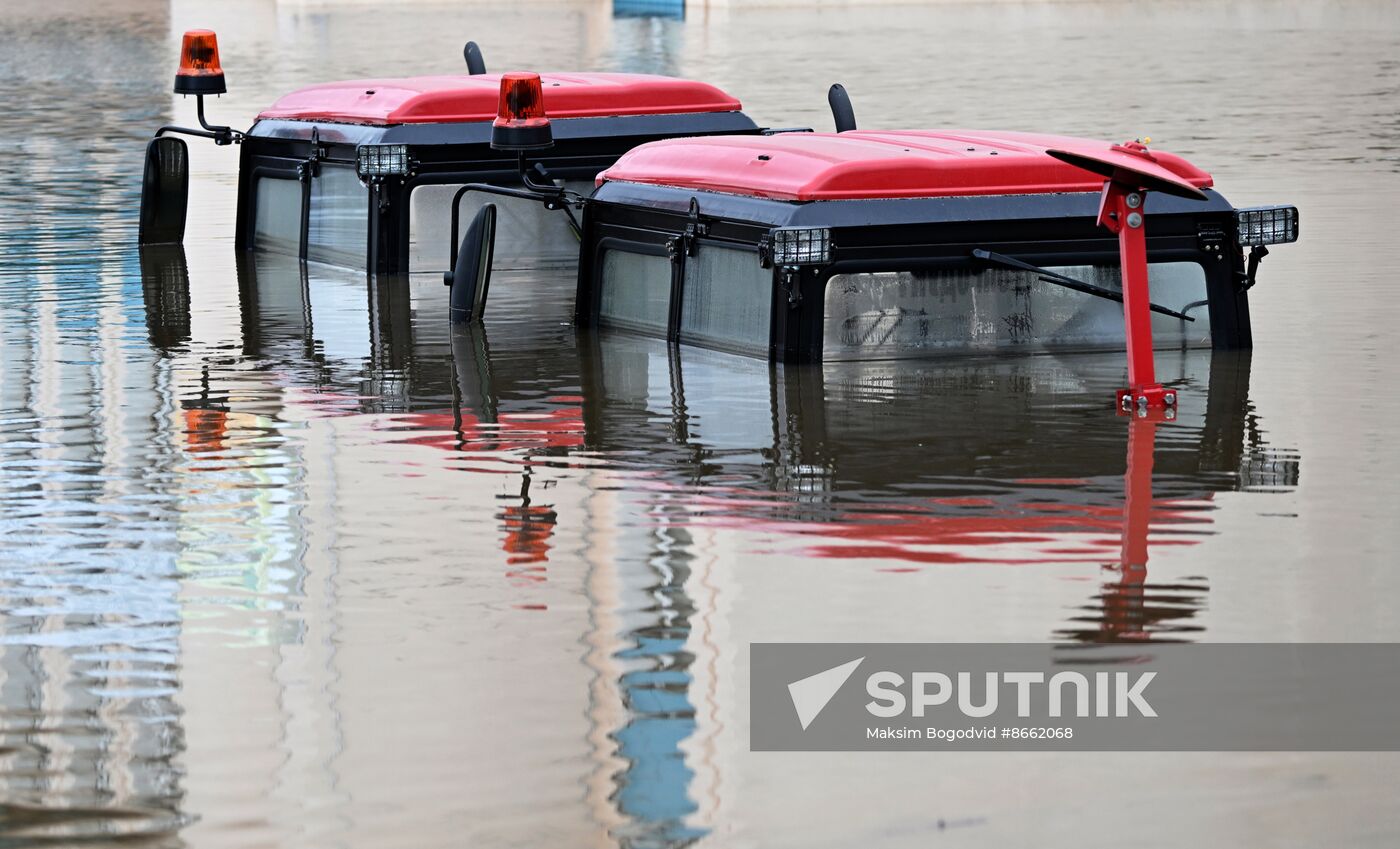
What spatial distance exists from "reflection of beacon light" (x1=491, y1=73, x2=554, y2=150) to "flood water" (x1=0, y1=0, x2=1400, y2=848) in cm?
104

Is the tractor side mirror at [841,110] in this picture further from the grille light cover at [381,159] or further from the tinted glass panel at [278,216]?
the tinted glass panel at [278,216]

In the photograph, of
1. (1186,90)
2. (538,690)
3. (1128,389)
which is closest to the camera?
(538,690)

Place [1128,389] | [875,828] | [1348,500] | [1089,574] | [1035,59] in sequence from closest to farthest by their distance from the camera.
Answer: [875,828], [1089,574], [1348,500], [1128,389], [1035,59]

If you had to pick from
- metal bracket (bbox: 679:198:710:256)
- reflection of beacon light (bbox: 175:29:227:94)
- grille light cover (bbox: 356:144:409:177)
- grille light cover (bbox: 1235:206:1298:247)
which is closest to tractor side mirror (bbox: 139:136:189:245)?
reflection of beacon light (bbox: 175:29:227:94)

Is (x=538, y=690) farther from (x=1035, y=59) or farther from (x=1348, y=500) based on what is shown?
(x=1035, y=59)

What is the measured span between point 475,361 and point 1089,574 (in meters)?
5.55

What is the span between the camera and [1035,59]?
153ft

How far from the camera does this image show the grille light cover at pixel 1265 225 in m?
11.7

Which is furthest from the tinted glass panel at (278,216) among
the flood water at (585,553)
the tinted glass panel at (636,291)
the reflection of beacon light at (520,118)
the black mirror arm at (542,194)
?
the tinted glass panel at (636,291)

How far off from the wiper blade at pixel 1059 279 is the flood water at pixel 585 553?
28 cm

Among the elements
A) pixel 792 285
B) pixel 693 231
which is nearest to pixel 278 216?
pixel 693 231

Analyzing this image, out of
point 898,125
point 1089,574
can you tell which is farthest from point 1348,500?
point 898,125

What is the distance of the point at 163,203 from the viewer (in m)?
18.6

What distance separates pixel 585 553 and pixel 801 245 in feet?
10.9
